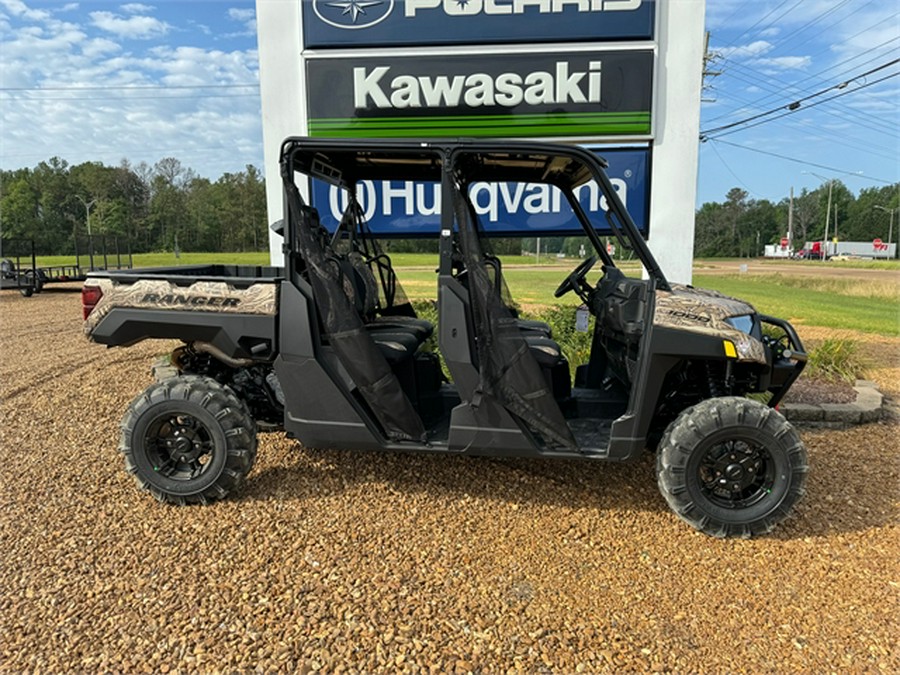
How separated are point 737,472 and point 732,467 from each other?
3cm

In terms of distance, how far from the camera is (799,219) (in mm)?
88375

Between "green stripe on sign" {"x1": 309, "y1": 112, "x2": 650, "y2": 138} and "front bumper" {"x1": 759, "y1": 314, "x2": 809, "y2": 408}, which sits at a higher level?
"green stripe on sign" {"x1": 309, "y1": 112, "x2": 650, "y2": 138}

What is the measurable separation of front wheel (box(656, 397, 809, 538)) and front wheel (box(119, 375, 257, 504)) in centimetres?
224

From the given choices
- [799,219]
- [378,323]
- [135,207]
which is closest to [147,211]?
[135,207]

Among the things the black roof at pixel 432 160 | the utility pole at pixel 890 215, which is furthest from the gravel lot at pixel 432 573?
the utility pole at pixel 890 215

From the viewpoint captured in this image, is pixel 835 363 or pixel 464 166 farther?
pixel 835 363

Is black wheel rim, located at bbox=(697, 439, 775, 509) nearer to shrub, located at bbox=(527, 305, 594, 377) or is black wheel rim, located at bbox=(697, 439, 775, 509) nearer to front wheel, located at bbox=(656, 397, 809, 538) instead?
front wheel, located at bbox=(656, 397, 809, 538)

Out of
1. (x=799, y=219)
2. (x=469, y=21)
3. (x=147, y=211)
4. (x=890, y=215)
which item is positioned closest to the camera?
(x=469, y=21)

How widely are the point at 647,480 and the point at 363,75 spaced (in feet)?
15.9

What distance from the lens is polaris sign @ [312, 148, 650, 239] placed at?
246 inches

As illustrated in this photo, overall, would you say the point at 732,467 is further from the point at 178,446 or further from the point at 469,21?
the point at 469,21

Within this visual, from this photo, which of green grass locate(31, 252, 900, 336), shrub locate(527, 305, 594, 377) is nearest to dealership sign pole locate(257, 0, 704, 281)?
green grass locate(31, 252, 900, 336)

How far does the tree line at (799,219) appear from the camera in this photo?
76.4 metres

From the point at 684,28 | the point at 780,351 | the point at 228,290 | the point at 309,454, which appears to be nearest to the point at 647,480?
the point at 780,351
